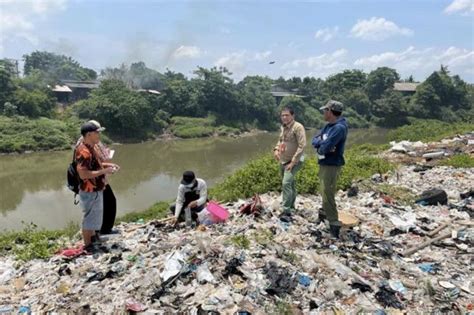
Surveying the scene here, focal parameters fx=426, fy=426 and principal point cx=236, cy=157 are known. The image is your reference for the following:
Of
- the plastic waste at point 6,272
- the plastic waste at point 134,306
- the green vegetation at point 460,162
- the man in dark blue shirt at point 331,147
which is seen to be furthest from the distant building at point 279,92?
the plastic waste at point 134,306

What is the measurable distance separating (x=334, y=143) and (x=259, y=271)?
1742 mm

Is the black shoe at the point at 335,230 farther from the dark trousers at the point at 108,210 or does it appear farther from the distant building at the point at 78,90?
the distant building at the point at 78,90

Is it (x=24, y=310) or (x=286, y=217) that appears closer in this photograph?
(x=24, y=310)

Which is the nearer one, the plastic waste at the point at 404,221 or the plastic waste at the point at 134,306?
the plastic waste at the point at 134,306

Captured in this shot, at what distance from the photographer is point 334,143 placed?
5.00 m

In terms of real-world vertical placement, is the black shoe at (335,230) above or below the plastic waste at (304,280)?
above

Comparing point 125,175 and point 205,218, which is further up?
point 205,218

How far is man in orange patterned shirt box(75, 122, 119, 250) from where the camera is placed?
479 cm

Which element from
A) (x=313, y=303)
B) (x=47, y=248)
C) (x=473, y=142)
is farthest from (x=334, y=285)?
(x=473, y=142)

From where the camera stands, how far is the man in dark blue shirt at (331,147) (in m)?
5.02

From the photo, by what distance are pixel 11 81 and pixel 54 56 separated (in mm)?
28072

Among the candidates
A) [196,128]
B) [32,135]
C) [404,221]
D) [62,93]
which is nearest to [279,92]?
[196,128]

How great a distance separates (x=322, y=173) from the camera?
5.23 metres

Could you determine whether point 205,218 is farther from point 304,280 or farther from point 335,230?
point 304,280
